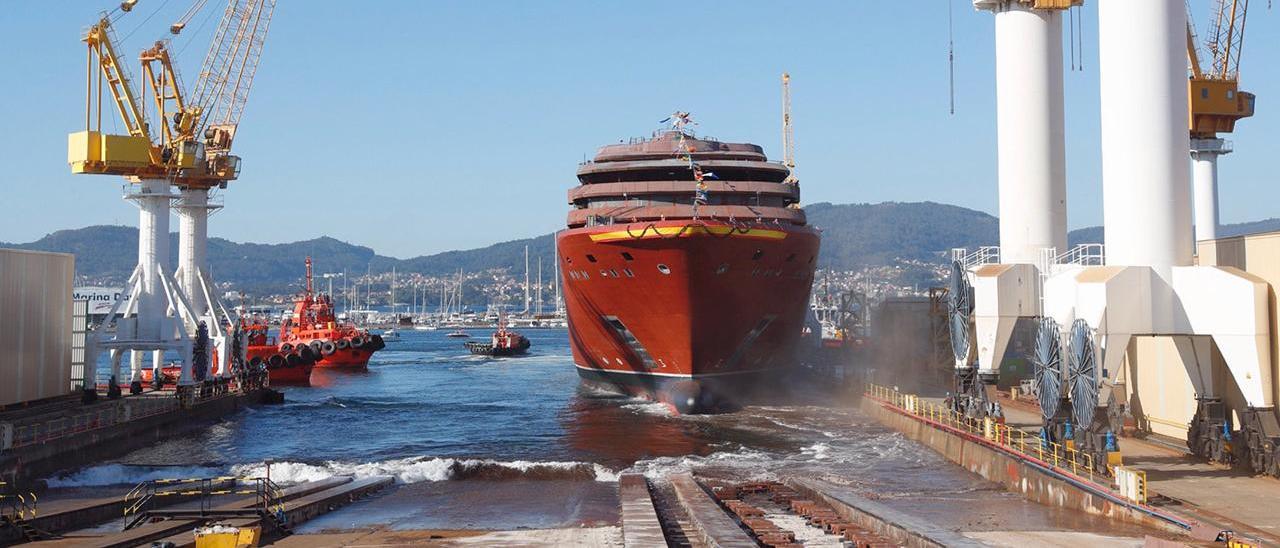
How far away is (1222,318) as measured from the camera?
69.5 ft

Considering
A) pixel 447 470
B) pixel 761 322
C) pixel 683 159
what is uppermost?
pixel 683 159

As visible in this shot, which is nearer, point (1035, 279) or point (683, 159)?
point (1035, 279)

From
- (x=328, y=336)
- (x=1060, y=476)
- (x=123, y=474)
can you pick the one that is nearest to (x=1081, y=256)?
(x=1060, y=476)

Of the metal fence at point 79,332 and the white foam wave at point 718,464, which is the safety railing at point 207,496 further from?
the metal fence at point 79,332

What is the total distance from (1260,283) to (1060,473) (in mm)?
5332

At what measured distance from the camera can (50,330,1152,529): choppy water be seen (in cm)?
2309

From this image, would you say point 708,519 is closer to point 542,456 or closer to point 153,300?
point 542,456

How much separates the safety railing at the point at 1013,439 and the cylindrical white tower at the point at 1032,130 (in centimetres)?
472

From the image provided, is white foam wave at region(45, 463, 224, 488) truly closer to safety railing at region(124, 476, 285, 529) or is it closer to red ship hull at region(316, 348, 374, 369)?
safety railing at region(124, 476, 285, 529)

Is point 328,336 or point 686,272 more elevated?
point 686,272

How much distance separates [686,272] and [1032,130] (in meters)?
13.3

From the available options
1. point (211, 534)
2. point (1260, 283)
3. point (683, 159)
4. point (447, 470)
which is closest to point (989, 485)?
point (1260, 283)

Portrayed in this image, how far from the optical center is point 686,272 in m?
38.7

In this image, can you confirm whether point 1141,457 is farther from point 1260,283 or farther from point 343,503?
point 343,503
